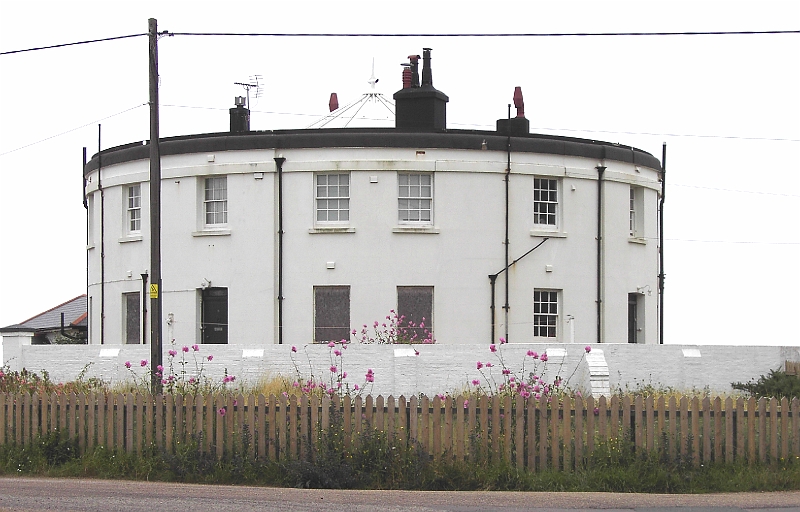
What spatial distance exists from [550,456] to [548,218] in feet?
52.3

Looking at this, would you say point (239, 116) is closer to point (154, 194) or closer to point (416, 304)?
point (416, 304)

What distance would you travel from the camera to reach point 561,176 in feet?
→ 105

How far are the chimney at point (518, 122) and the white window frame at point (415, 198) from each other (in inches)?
118

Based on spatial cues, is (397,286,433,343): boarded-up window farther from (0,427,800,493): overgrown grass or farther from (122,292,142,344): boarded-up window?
(0,427,800,493): overgrown grass

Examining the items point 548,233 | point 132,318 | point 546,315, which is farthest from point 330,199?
point 132,318

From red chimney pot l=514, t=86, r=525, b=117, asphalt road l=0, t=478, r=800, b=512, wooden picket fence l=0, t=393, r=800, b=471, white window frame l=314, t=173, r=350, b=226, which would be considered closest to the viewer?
A: asphalt road l=0, t=478, r=800, b=512

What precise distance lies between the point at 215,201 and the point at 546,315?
9689 mm

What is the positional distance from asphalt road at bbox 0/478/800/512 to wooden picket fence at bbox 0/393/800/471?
1.08 metres

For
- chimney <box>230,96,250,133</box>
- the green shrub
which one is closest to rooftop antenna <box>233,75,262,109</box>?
chimney <box>230,96,250,133</box>

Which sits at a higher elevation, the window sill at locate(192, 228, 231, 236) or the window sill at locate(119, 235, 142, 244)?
the window sill at locate(192, 228, 231, 236)

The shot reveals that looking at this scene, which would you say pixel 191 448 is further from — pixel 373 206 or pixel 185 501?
pixel 373 206

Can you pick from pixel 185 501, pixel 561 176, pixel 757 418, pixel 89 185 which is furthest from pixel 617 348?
pixel 89 185

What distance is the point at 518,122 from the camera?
33.0 metres

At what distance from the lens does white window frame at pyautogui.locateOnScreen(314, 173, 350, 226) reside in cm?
3094
